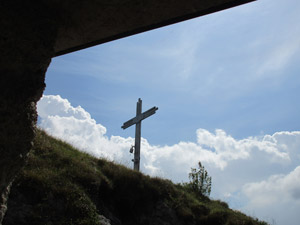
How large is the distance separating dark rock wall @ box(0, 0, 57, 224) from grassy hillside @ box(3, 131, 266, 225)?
363 centimetres

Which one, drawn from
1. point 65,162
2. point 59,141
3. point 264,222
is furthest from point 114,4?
point 264,222

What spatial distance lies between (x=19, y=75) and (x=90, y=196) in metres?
5.13

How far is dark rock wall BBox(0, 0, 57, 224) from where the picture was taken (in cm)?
197

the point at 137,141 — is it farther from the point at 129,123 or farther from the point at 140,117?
the point at 140,117

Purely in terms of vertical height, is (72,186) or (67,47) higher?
(67,47)

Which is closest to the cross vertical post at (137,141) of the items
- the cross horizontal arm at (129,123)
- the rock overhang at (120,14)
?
the cross horizontal arm at (129,123)

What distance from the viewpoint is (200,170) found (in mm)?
13062

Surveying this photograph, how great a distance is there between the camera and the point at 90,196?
21.4ft

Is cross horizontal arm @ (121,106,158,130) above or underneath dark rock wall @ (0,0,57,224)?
above

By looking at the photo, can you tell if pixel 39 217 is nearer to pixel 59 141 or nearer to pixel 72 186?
pixel 72 186

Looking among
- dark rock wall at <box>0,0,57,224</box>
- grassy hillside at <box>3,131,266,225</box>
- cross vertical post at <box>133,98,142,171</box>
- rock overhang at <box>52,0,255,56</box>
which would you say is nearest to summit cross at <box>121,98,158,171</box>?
cross vertical post at <box>133,98,142,171</box>

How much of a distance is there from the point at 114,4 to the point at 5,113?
138 centimetres

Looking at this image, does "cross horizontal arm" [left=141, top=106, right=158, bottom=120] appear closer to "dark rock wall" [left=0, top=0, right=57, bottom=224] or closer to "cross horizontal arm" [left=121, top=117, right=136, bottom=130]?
"cross horizontal arm" [left=121, top=117, right=136, bottom=130]

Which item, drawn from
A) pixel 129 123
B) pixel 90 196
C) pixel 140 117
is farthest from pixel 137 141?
pixel 90 196
